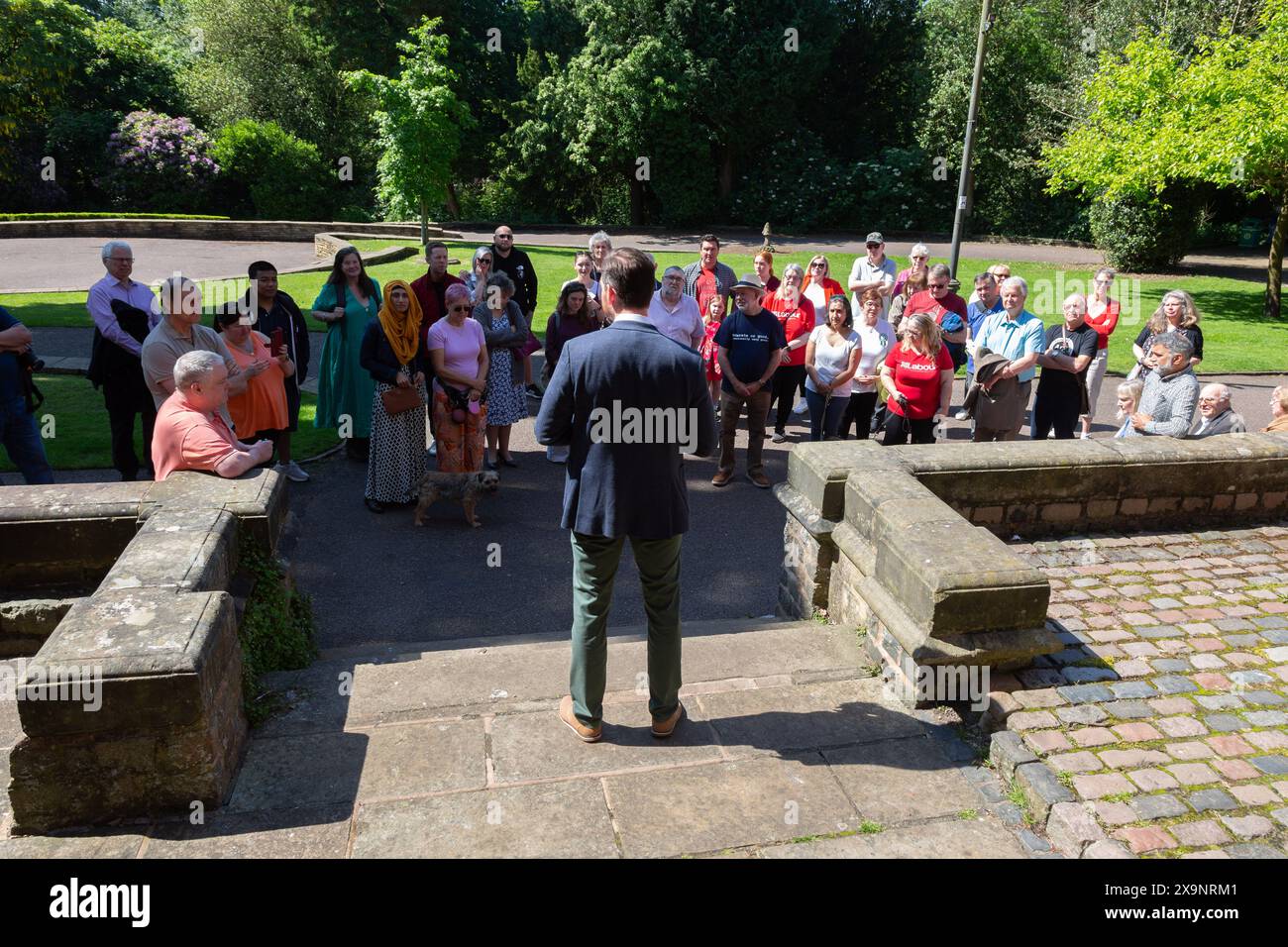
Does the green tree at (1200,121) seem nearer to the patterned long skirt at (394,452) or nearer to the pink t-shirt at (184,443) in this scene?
the patterned long skirt at (394,452)

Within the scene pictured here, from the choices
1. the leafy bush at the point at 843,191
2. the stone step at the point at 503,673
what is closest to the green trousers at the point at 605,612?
the stone step at the point at 503,673

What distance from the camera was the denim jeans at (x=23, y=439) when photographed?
7172 millimetres

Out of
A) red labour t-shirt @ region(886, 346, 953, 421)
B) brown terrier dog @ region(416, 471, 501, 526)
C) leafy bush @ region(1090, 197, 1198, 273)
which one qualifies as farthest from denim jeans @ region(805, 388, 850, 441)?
leafy bush @ region(1090, 197, 1198, 273)

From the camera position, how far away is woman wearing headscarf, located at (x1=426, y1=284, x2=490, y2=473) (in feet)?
25.5

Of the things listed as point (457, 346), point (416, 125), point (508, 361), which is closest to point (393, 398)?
point (457, 346)

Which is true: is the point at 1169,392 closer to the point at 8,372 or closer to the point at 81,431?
the point at 8,372

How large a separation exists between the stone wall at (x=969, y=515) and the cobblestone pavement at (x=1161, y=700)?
244mm

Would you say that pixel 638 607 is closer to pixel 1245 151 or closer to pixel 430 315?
pixel 430 315

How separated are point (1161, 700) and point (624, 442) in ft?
8.79

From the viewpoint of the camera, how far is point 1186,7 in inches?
946

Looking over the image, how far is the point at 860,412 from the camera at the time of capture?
9023mm

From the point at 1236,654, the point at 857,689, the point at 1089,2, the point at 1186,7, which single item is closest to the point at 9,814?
the point at 857,689

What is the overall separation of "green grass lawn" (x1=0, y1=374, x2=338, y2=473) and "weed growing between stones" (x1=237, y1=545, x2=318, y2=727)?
4.61 m

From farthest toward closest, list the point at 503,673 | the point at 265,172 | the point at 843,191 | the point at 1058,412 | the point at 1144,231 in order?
1. the point at 843,191
2. the point at 265,172
3. the point at 1144,231
4. the point at 1058,412
5. the point at 503,673
